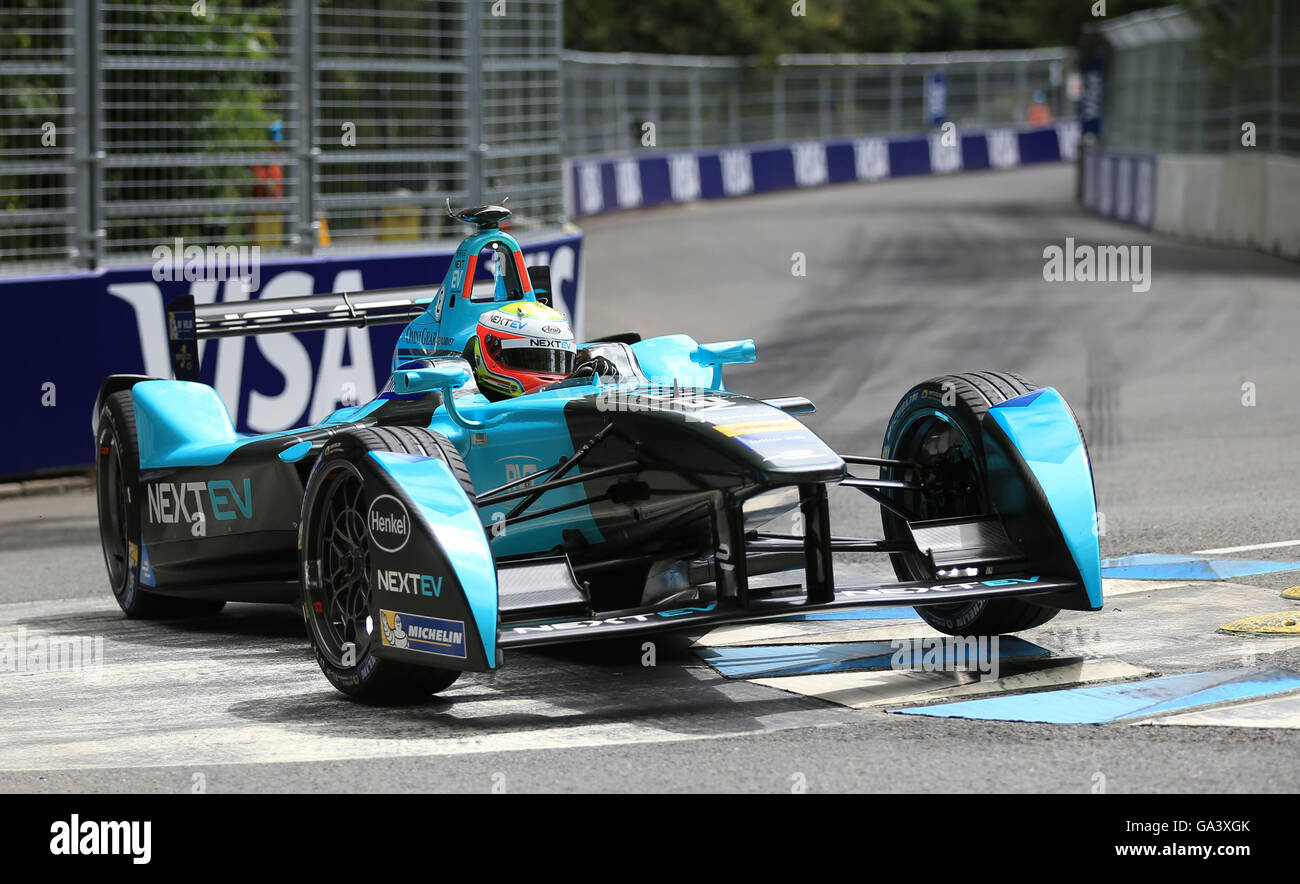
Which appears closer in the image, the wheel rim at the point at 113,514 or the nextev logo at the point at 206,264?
the wheel rim at the point at 113,514

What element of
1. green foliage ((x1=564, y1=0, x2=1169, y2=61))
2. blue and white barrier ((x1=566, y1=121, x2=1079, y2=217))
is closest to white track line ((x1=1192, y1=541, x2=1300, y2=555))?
blue and white barrier ((x1=566, y1=121, x2=1079, y2=217))

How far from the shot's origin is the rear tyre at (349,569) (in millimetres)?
6473

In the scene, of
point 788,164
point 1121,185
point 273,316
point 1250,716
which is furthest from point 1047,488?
point 788,164

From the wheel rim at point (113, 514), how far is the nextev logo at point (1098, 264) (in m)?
15.1

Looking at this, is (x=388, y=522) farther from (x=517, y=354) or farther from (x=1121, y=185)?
(x=1121, y=185)

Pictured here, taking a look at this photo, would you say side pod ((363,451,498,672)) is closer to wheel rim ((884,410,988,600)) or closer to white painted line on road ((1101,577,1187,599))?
wheel rim ((884,410,988,600))

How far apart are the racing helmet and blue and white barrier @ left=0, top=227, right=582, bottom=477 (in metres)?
5.12

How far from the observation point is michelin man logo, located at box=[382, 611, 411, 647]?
20.5ft
